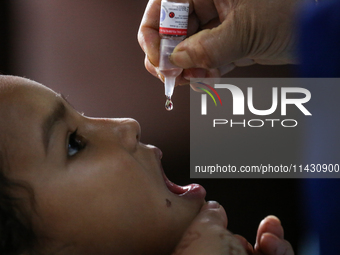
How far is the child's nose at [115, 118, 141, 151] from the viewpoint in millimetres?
916

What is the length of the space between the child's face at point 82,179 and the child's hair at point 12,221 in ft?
0.06

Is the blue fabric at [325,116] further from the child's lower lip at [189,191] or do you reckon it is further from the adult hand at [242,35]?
the child's lower lip at [189,191]

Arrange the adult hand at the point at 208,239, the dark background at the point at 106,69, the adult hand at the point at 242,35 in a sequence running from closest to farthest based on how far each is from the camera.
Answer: the adult hand at the point at 208,239 → the adult hand at the point at 242,35 → the dark background at the point at 106,69

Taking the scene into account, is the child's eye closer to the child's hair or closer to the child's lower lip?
the child's hair

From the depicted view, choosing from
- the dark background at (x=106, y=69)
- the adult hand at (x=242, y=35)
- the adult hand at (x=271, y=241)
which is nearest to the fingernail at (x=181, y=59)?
the adult hand at (x=242, y=35)

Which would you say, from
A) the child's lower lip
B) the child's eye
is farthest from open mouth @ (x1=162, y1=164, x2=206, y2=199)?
the child's eye

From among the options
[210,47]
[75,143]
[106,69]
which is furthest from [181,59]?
[106,69]

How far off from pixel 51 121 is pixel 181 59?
46cm

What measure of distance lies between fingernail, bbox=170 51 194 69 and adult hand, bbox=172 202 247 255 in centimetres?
46

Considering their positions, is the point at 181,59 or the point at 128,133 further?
the point at 181,59

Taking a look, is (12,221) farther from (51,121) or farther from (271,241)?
(271,241)

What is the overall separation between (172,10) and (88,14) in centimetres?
143

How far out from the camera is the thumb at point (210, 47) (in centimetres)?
107

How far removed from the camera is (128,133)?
0.93 meters
